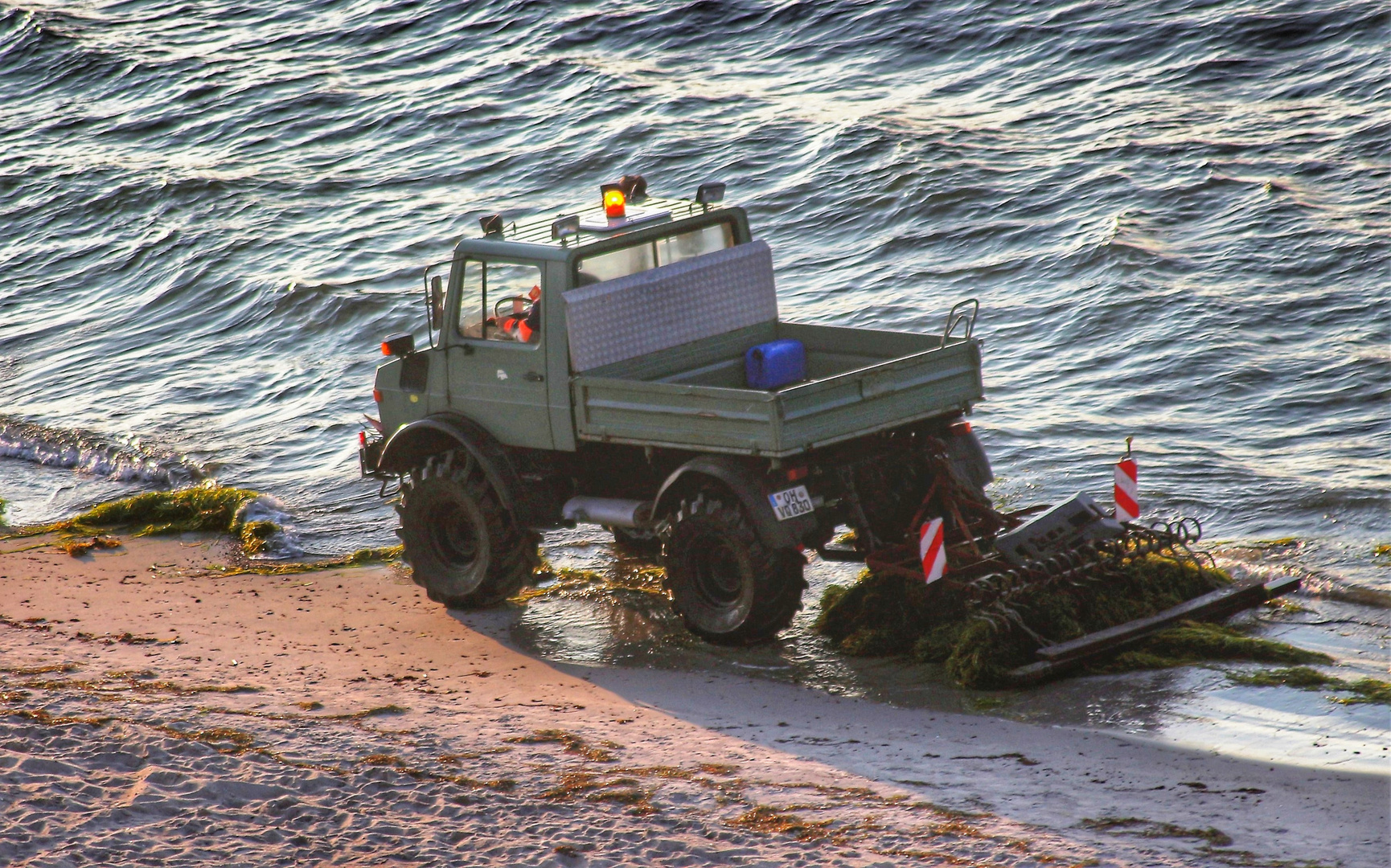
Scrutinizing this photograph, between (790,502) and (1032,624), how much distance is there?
1.52 m

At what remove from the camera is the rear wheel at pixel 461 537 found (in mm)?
10164

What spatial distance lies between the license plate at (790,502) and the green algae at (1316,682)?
250 cm

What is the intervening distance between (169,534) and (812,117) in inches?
575

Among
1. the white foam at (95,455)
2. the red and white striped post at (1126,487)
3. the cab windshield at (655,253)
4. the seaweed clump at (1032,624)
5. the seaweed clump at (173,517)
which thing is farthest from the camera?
the white foam at (95,455)

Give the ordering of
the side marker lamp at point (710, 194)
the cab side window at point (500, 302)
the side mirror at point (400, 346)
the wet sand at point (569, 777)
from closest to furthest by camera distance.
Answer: the wet sand at point (569, 777)
the cab side window at point (500, 302)
the side marker lamp at point (710, 194)
the side mirror at point (400, 346)

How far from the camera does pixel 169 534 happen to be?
1328cm

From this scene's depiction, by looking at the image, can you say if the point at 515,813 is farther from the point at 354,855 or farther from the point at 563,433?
the point at 563,433

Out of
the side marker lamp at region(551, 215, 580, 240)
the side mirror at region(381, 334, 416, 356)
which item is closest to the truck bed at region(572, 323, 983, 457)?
the side marker lamp at region(551, 215, 580, 240)

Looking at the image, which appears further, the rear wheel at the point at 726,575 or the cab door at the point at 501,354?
the cab door at the point at 501,354

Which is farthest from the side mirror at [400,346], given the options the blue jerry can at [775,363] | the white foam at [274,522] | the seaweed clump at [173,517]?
the seaweed clump at [173,517]

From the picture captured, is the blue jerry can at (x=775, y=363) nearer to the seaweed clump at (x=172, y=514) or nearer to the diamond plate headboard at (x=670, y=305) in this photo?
the diamond plate headboard at (x=670, y=305)

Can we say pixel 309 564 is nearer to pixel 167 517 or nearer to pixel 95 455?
pixel 167 517

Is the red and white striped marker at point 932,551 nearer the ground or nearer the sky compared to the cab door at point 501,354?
nearer the ground

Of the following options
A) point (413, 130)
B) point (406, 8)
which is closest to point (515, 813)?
point (413, 130)
